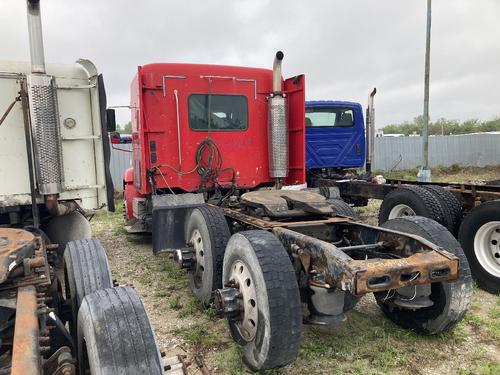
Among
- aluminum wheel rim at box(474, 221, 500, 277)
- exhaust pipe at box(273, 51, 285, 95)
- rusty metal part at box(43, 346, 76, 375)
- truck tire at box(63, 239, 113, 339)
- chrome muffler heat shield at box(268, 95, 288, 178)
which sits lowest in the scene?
aluminum wheel rim at box(474, 221, 500, 277)

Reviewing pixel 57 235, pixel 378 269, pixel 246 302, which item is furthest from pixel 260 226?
pixel 57 235

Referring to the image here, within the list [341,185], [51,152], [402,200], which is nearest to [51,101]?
[51,152]

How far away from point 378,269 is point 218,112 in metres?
4.03

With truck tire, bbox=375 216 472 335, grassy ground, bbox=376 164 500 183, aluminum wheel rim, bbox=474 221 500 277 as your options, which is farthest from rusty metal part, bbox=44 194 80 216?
grassy ground, bbox=376 164 500 183

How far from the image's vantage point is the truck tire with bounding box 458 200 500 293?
15.2 ft

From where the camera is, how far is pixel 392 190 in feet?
20.9

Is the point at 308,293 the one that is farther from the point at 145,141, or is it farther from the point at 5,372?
the point at 145,141

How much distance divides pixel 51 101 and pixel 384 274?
3.36 meters

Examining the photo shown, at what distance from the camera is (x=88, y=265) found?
3057mm

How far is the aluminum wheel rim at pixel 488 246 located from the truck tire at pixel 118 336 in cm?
406

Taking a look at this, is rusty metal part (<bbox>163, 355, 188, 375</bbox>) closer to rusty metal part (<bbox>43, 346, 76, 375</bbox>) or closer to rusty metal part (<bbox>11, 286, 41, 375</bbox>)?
rusty metal part (<bbox>43, 346, 76, 375</bbox>)

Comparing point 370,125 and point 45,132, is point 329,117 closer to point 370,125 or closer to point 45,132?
point 370,125

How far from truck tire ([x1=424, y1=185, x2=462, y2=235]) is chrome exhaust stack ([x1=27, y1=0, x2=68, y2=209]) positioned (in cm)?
439

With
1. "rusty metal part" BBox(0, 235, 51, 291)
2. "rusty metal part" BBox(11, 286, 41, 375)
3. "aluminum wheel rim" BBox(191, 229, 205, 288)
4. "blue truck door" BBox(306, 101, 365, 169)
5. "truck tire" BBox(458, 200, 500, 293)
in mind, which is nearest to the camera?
"rusty metal part" BBox(11, 286, 41, 375)
